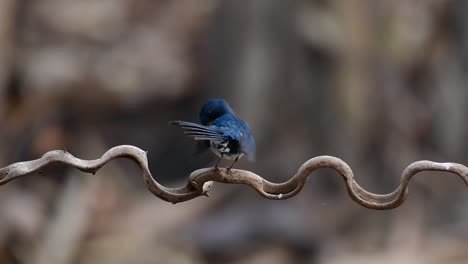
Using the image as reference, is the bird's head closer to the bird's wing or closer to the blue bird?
the blue bird

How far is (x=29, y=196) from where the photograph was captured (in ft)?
22.7

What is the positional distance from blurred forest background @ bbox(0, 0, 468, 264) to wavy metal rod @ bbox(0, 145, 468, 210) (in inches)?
139

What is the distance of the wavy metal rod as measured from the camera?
2.58 m

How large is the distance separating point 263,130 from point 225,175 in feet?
17.0

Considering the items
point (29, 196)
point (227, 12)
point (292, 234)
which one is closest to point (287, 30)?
point (227, 12)

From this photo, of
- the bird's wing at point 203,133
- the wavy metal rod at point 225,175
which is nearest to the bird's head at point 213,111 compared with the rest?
the bird's wing at point 203,133

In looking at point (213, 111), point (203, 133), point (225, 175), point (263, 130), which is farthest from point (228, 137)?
point (263, 130)

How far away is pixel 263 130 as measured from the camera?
7820mm

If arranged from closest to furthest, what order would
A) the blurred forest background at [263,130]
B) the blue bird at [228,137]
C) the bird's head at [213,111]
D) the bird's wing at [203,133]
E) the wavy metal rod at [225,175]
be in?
the wavy metal rod at [225,175] < the bird's wing at [203,133] < the blue bird at [228,137] < the bird's head at [213,111] < the blurred forest background at [263,130]

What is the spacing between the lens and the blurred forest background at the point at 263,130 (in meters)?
6.74

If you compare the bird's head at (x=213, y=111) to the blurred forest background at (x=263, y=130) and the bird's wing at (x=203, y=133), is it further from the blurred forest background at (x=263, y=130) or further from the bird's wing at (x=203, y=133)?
the blurred forest background at (x=263, y=130)

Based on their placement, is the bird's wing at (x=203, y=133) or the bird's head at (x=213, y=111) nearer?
the bird's wing at (x=203, y=133)

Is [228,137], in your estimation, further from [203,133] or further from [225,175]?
[225,175]

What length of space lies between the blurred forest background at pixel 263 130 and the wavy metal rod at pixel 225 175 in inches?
139
